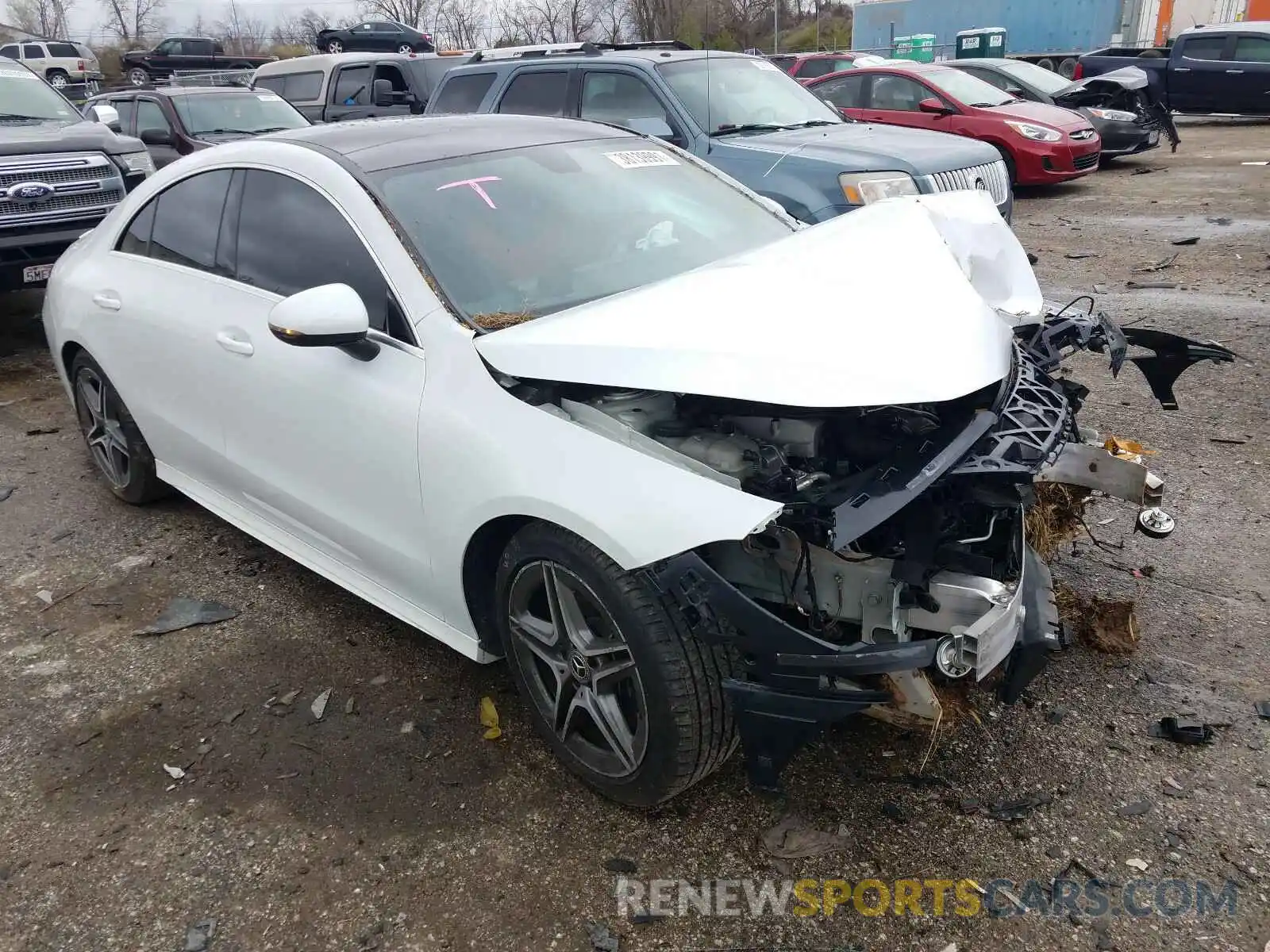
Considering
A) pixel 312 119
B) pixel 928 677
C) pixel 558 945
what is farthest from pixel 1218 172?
pixel 558 945

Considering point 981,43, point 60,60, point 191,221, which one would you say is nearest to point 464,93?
point 191,221

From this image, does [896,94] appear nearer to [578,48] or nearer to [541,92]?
[578,48]

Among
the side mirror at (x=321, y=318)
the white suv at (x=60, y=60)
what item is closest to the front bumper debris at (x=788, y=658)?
the side mirror at (x=321, y=318)

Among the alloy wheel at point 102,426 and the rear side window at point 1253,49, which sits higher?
the rear side window at point 1253,49

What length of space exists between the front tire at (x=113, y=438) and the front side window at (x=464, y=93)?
4948 millimetres

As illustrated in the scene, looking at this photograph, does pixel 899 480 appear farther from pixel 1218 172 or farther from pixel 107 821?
pixel 1218 172

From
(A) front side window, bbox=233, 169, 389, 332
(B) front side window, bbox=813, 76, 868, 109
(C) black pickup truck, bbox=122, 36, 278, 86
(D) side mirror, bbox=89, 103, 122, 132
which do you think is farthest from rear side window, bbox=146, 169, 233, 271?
(C) black pickup truck, bbox=122, 36, 278, 86

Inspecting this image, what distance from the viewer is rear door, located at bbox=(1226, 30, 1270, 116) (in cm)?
1759

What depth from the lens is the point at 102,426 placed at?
4602 mm

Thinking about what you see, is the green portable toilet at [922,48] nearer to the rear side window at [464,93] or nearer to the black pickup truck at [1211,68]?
the black pickup truck at [1211,68]

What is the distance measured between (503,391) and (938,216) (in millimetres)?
1739

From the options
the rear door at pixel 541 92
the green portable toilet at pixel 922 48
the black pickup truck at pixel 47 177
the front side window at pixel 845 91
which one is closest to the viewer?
the black pickup truck at pixel 47 177

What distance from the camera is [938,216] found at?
10.9ft

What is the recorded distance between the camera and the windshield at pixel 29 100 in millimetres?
8180
